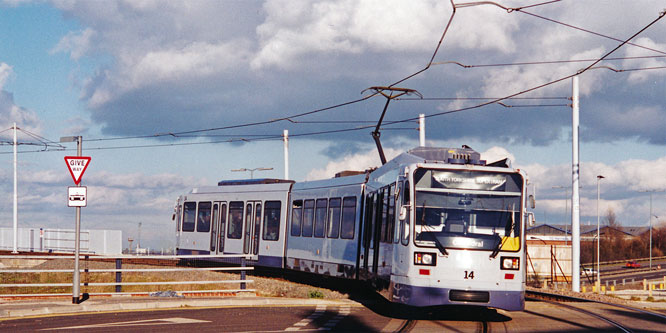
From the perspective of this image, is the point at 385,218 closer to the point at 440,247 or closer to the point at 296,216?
the point at 440,247

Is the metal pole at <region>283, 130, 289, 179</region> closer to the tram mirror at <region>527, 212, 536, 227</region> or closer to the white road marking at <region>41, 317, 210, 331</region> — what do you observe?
the white road marking at <region>41, 317, 210, 331</region>

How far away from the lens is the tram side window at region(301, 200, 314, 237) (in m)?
26.9

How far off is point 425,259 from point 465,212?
3.75 ft

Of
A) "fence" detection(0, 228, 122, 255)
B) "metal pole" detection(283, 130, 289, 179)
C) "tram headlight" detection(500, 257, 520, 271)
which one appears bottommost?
"fence" detection(0, 228, 122, 255)

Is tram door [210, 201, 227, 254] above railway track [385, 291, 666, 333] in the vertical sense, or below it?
above

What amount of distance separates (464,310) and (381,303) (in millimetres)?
1973

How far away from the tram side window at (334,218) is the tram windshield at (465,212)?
28.7 feet

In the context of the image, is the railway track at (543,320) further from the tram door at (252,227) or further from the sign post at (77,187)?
the tram door at (252,227)

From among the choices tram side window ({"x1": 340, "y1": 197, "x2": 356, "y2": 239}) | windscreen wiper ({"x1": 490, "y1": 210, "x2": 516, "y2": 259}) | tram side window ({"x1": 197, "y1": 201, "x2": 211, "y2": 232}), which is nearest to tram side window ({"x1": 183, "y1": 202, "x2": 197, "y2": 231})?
tram side window ({"x1": 197, "y1": 201, "x2": 211, "y2": 232})

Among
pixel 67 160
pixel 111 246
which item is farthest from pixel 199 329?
pixel 111 246

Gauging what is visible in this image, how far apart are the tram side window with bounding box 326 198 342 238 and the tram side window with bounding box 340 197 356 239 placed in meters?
0.39

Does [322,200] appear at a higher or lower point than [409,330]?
higher

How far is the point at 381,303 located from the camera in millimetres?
19641

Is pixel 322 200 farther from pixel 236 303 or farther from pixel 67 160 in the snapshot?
pixel 67 160
